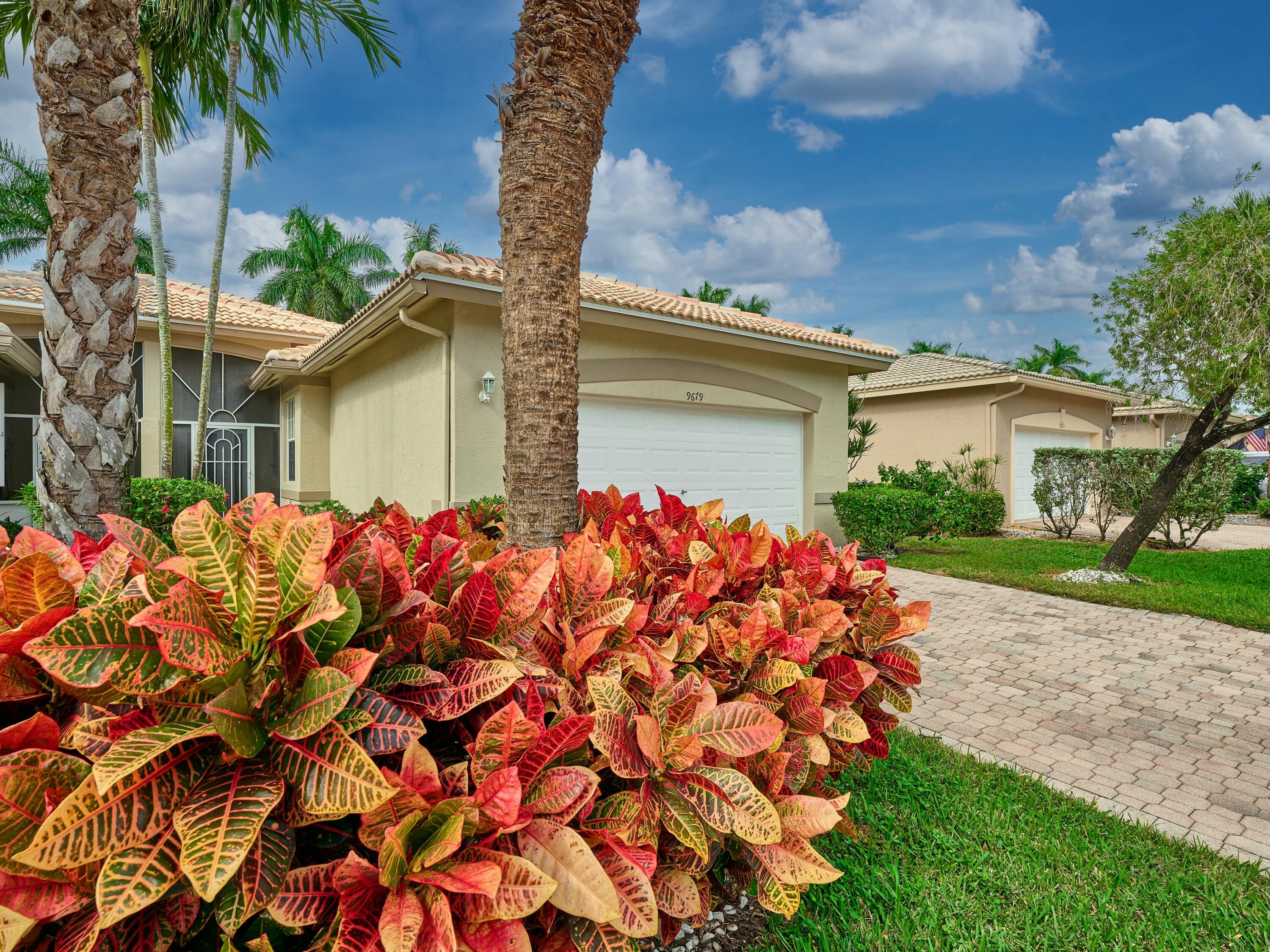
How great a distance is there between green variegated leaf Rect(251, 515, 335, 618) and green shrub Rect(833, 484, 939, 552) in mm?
10968

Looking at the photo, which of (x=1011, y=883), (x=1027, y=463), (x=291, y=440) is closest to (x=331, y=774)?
(x=1011, y=883)

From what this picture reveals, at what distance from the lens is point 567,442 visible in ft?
10.7

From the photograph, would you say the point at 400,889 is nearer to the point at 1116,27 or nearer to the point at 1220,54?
the point at 1116,27

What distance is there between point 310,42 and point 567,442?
1138cm

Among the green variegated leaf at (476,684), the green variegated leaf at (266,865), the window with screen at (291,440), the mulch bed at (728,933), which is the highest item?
the window with screen at (291,440)

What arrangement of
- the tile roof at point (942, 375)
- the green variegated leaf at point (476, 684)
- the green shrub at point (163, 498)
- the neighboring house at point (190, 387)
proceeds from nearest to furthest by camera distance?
1. the green variegated leaf at point (476, 684)
2. the green shrub at point (163, 498)
3. the neighboring house at point (190, 387)
4. the tile roof at point (942, 375)

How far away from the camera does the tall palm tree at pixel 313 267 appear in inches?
1156

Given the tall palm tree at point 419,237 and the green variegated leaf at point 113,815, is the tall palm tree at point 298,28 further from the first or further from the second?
the tall palm tree at point 419,237

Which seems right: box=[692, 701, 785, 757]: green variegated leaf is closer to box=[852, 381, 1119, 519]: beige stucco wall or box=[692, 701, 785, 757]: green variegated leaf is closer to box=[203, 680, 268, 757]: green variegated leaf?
box=[203, 680, 268, 757]: green variegated leaf

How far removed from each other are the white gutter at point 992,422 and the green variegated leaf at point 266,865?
18.0 m

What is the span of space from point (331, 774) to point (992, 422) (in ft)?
59.5

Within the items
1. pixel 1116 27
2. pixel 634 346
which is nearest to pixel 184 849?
pixel 634 346

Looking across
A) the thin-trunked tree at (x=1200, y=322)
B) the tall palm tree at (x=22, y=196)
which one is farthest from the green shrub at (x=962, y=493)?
the tall palm tree at (x=22, y=196)

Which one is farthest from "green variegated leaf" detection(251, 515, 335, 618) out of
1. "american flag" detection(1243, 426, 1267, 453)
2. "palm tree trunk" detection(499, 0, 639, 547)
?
"american flag" detection(1243, 426, 1267, 453)
